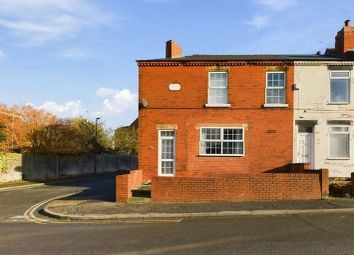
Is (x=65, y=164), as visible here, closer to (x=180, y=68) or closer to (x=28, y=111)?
(x=28, y=111)

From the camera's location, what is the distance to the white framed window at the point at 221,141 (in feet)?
76.6

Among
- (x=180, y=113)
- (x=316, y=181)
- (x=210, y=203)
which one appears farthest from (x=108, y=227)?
(x=180, y=113)

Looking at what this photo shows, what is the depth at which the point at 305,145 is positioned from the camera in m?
23.5

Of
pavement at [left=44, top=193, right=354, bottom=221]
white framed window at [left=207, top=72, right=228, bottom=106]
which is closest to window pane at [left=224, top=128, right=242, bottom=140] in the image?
white framed window at [left=207, top=72, right=228, bottom=106]

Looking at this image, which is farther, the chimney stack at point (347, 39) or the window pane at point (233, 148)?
the chimney stack at point (347, 39)

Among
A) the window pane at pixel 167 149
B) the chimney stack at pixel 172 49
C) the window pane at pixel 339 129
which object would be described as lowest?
the window pane at pixel 167 149

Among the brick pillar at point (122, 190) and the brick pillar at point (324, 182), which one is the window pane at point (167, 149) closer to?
the brick pillar at point (122, 190)

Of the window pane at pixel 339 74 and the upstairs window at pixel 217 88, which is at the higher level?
the window pane at pixel 339 74

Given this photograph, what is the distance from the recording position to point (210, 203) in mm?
17609

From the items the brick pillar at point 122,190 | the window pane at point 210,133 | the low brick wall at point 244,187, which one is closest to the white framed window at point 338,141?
the low brick wall at point 244,187

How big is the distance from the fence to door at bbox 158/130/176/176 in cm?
1833

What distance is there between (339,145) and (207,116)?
6665 millimetres

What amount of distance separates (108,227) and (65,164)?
1300 inches

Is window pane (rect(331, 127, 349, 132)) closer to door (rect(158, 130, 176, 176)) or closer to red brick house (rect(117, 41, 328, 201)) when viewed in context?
red brick house (rect(117, 41, 328, 201))
